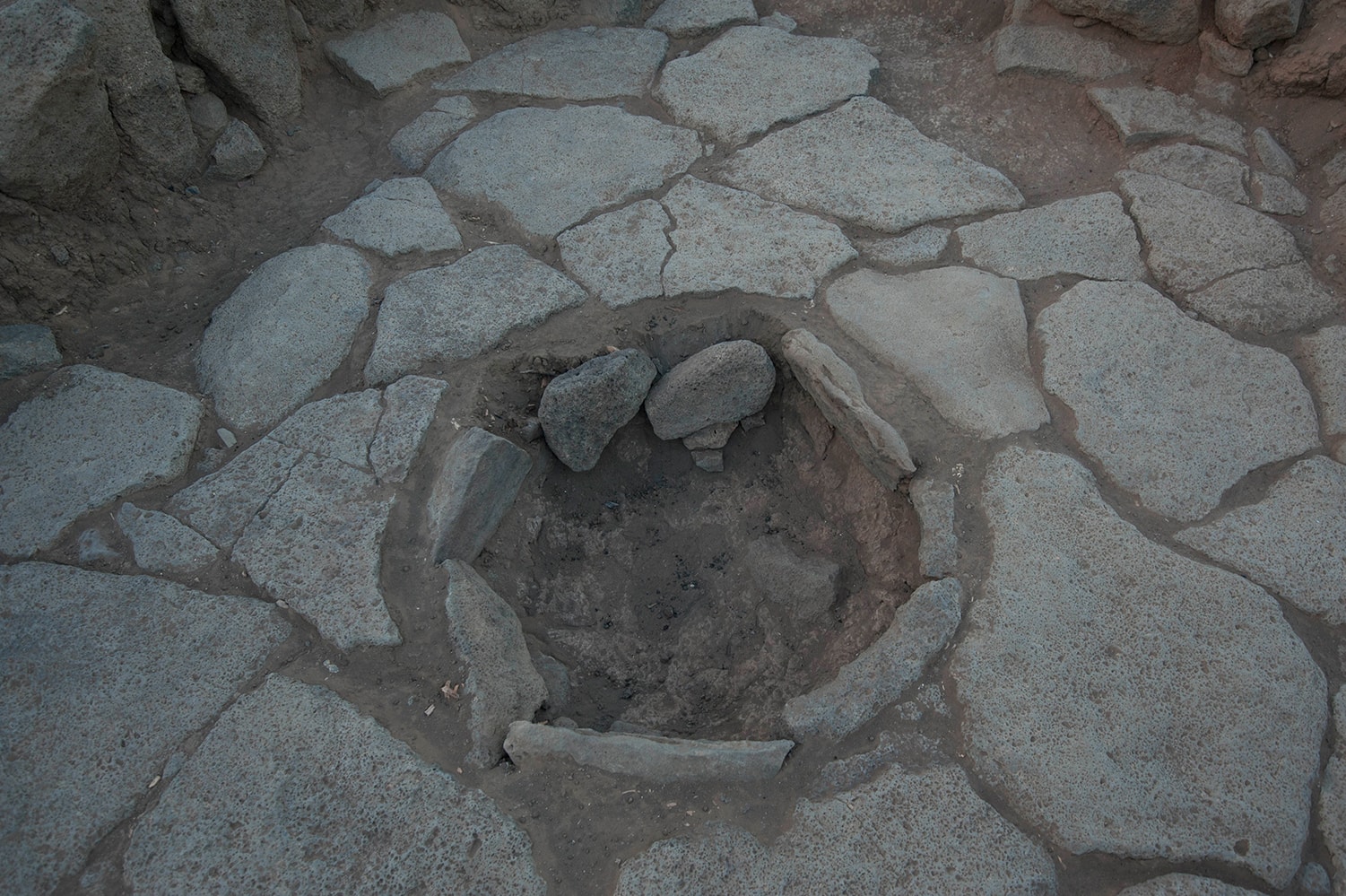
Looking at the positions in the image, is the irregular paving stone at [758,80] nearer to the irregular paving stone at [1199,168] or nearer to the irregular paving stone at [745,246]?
the irregular paving stone at [745,246]

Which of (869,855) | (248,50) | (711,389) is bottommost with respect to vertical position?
(869,855)

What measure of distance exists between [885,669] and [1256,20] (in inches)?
87.9

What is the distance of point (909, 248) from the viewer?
7.44 ft

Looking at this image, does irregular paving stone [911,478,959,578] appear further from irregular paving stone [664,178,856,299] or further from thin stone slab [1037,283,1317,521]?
irregular paving stone [664,178,856,299]

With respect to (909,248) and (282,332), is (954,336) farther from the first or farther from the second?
(282,332)

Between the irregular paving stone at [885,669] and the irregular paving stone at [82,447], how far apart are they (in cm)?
140

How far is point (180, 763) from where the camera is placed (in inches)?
56.3

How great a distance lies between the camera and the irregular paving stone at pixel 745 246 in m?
2.17

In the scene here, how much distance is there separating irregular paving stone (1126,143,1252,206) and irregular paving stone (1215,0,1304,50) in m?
0.35

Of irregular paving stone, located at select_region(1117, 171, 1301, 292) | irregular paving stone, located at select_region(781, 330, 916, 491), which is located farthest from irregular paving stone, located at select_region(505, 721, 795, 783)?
irregular paving stone, located at select_region(1117, 171, 1301, 292)

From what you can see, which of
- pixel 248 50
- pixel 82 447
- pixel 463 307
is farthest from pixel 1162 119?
pixel 82 447

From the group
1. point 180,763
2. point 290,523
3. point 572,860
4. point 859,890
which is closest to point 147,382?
point 290,523

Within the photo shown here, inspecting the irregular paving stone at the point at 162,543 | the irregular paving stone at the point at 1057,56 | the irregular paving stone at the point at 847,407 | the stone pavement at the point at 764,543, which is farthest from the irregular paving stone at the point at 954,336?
the irregular paving stone at the point at 162,543

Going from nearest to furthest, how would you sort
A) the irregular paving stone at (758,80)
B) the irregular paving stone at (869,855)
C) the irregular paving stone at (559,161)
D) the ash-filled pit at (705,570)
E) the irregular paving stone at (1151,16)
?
1. the irregular paving stone at (869,855)
2. the ash-filled pit at (705,570)
3. the irregular paving stone at (559,161)
4. the irregular paving stone at (1151,16)
5. the irregular paving stone at (758,80)
